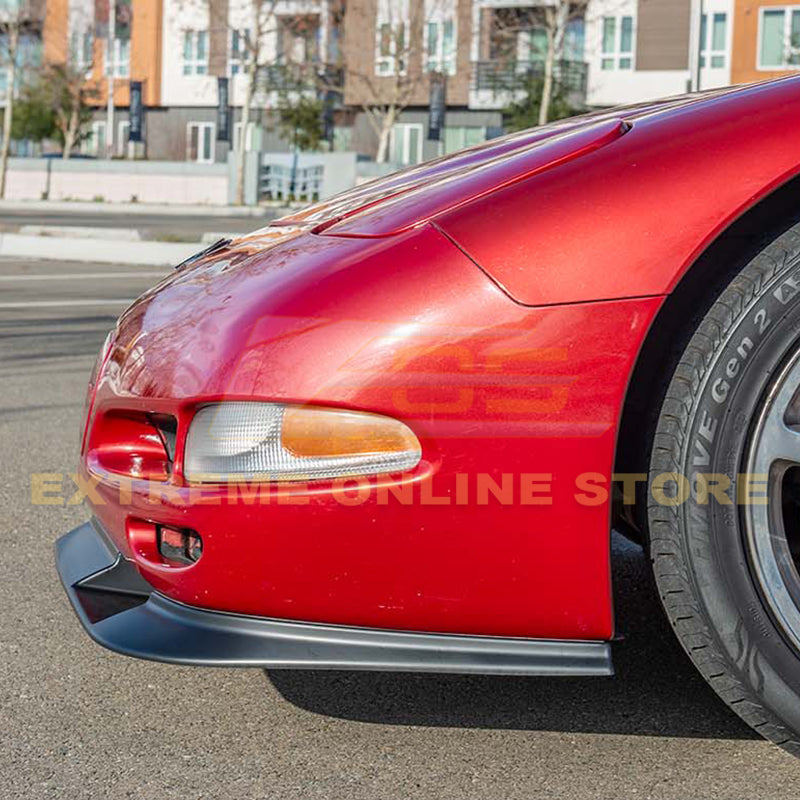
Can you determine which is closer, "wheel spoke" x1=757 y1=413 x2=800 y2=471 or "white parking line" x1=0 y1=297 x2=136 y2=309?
"wheel spoke" x1=757 y1=413 x2=800 y2=471

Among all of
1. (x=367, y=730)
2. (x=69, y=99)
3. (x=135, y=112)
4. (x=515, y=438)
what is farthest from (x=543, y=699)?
(x=135, y=112)

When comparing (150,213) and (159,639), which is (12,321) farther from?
(150,213)

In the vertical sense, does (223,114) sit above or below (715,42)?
below

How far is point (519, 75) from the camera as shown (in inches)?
1591

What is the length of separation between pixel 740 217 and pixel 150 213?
98.8 feet

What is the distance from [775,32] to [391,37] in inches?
451

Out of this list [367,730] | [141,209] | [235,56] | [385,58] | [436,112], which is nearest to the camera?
[367,730]

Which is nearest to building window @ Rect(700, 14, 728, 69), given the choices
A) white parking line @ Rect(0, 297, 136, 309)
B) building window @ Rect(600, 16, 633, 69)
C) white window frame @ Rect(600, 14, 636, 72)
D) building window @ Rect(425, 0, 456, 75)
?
white window frame @ Rect(600, 14, 636, 72)

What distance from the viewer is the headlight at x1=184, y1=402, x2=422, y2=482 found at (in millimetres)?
1878

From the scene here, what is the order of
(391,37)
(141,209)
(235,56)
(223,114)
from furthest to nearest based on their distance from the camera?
1. (235,56)
2. (223,114)
3. (391,37)
4. (141,209)

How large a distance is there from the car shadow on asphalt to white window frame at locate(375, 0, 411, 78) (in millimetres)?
37957

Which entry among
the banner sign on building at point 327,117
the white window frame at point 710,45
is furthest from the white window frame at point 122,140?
the white window frame at point 710,45

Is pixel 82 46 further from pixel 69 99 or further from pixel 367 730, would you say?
pixel 367 730

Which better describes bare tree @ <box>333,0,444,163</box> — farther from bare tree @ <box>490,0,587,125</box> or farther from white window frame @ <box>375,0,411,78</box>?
bare tree @ <box>490,0,587,125</box>
